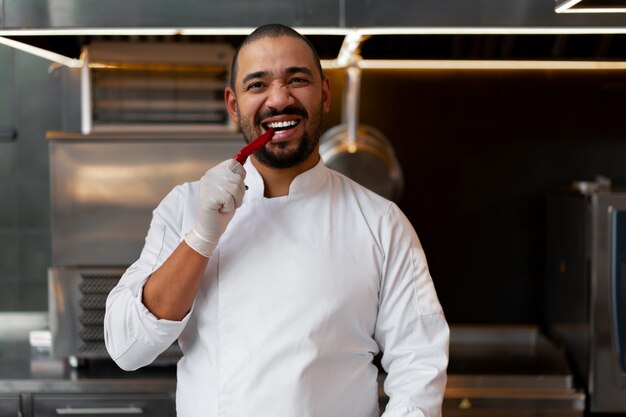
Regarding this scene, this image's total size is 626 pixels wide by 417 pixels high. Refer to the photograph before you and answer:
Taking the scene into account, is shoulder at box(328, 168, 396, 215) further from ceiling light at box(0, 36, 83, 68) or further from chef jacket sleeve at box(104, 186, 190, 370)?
ceiling light at box(0, 36, 83, 68)

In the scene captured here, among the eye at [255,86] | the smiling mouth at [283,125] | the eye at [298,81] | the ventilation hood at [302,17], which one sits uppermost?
the ventilation hood at [302,17]

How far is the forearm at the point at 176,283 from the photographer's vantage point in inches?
53.8

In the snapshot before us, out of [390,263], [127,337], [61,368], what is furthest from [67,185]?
[390,263]

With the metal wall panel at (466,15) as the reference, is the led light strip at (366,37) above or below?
below

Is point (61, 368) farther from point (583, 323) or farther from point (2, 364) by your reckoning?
point (583, 323)

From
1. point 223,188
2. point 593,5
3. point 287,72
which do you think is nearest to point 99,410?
point 223,188

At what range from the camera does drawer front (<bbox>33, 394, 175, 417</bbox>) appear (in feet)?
7.76

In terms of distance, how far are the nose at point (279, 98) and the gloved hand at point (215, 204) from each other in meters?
0.14

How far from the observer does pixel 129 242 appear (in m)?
2.52

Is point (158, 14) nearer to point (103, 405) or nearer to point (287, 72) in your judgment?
point (287, 72)

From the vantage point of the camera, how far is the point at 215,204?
4.41 feet

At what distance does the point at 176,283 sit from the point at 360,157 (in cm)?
143

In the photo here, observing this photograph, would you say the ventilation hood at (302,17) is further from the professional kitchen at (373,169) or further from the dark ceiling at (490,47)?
the dark ceiling at (490,47)

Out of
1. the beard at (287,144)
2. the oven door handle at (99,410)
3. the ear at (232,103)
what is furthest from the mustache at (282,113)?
the oven door handle at (99,410)
